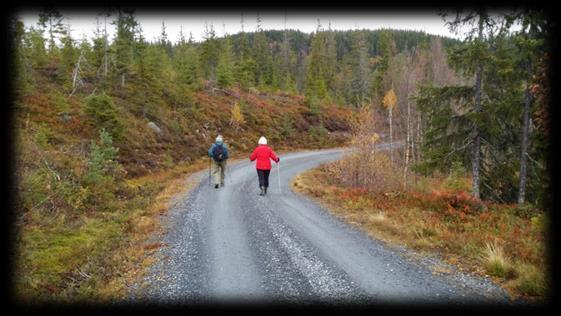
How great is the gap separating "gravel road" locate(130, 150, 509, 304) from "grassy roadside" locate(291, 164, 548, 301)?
1.19 ft

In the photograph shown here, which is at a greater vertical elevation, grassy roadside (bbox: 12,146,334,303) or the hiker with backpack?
the hiker with backpack

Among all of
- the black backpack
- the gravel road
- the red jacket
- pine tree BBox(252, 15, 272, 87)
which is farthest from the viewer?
pine tree BBox(252, 15, 272, 87)

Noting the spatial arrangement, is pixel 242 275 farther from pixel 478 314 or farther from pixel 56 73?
pixel 56 73

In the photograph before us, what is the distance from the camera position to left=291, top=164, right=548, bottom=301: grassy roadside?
5332 millimetres

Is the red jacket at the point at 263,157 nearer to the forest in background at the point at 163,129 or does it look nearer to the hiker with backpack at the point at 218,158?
the hiker with backpack at the point at 218,158

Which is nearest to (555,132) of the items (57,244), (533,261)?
(533,261)

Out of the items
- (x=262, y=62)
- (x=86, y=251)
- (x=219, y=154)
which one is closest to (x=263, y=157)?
(x=219, y=154)

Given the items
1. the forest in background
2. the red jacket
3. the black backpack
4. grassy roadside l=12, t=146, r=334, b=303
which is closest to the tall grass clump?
the forest in background

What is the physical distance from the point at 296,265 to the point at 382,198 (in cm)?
629

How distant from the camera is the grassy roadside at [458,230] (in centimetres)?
533

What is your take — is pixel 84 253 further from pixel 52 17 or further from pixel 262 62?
pixel 262 62

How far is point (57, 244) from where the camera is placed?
25.6 ft

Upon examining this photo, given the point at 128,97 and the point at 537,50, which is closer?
the point at 537,50

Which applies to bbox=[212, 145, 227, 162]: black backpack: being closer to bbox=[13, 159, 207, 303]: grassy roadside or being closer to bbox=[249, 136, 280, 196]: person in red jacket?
bbox=[249, 136, 280, 196]: person in red jacket
